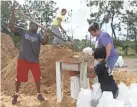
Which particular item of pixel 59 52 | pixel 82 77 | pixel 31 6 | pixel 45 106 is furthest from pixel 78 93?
pixel 31 6

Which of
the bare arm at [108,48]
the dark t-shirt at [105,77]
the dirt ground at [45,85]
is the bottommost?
the dirt ground at [45,85]

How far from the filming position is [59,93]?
5.88 m

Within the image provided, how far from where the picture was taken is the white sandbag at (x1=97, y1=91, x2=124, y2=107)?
4.82 metres

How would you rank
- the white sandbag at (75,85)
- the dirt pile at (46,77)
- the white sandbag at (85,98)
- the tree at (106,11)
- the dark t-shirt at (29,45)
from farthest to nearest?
the tree at (106,11) < the dirt pile at (46,77) < the dark t-shirt at (29,45) < the white sandbag at (75,85) < the white sandbag at (85,98)

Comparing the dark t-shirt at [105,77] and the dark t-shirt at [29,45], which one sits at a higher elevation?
the dark t-shirt at [29,45]

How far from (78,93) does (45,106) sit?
2.65ft

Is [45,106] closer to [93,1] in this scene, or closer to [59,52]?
[59,52]

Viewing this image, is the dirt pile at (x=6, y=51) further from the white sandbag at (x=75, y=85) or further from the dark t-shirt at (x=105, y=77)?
the dark t-shirt at (x=105, y=77)

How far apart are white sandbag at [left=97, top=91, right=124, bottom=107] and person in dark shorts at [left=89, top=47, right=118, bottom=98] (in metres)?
0.16

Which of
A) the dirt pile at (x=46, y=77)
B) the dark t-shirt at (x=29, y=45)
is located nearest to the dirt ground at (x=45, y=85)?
the dirt pile at (x=46, y=77)

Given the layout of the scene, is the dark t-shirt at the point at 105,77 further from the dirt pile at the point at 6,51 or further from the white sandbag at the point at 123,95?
the dirt pile at the point at 6,51

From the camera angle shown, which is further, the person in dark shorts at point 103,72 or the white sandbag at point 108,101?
the person in dark shorts at point 103,72

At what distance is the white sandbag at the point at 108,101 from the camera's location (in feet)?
15.8

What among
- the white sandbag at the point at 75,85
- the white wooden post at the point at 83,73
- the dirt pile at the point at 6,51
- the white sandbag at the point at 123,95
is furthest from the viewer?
the dirt pile at the point at 6,51
